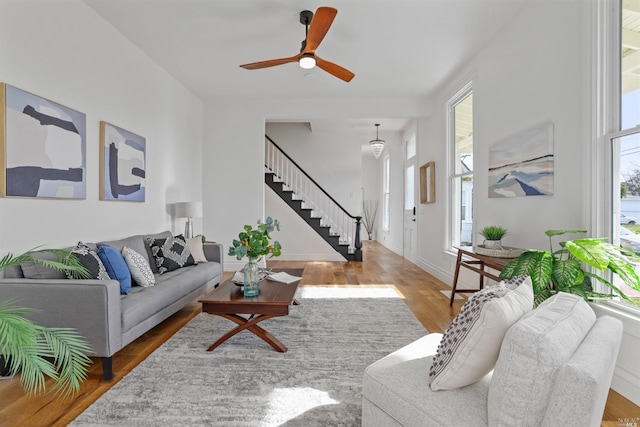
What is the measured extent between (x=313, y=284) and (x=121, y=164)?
115 inches

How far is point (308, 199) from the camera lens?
749 centimetres

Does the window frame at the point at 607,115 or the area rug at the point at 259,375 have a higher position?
the window frame at the point at 607,115

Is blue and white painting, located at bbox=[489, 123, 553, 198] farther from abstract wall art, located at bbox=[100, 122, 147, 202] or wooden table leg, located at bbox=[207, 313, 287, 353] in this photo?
abstract wall art, located at bbox=[100, 122, 147, 202]

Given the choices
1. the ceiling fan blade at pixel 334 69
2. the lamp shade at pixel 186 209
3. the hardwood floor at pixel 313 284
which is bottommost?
the hardwood floor at pixel 313 284

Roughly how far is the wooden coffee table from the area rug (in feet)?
0.37

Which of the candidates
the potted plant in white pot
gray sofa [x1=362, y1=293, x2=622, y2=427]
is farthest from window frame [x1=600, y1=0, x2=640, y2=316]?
gray sofa [x1=362, y1=293, x2=622, y2=427]

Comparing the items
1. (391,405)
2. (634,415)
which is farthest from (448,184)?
(391,405)

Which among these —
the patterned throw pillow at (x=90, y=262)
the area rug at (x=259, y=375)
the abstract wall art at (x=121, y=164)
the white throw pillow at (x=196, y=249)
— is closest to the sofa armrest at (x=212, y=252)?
the white throw pillow at (x=196, y=249)

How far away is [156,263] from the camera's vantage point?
3641 mm

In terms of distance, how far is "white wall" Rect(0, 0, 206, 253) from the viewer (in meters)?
2.42

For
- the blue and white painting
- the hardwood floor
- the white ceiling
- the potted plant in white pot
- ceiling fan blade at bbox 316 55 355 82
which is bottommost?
the hardwood floor

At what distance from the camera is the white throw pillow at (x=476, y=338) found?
1.13m

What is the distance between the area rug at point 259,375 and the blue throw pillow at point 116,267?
0.59 meters

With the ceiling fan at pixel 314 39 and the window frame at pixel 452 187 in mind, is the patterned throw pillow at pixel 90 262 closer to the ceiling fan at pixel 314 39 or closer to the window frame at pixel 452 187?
the ceiling fan at pixel 314 39
